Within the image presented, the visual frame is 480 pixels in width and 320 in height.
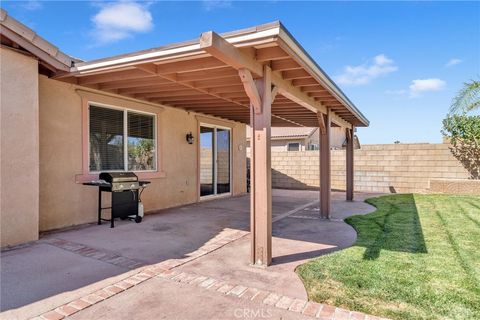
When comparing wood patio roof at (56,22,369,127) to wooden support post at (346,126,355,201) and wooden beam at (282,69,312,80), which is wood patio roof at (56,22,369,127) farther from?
wooden support post at (346,126,355,201)

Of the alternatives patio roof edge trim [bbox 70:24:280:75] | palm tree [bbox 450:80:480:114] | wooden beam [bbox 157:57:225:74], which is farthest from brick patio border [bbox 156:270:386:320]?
palm tree [bbox 450:80:480:114]

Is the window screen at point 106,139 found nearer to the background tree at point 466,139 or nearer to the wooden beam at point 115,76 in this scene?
the wooden beam at point 115,76

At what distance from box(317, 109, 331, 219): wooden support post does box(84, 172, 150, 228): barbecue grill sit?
447cm

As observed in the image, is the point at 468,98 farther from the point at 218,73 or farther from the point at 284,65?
the point at 218,73


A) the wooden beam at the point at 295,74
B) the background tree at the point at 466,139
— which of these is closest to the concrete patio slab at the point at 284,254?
the wooden beam at the point at 295,74

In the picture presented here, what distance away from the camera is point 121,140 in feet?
24.7

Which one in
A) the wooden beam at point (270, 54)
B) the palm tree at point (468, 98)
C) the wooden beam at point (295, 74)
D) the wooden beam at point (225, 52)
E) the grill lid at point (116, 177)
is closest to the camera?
the wooden beam at point (225, 52)

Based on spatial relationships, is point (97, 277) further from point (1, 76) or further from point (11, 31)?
point (11, 31)

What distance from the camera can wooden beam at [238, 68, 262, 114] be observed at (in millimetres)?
3863

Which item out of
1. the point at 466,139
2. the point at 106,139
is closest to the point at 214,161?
the point at 106,139

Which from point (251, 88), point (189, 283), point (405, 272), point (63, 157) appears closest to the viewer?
point (189, 283)

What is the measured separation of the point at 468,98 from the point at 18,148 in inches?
472

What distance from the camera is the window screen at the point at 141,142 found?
781cm

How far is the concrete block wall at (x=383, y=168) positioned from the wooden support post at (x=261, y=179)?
11.1 m
